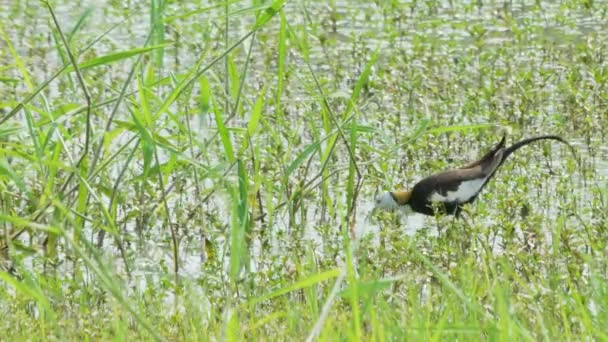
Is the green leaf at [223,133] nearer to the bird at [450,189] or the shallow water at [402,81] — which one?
the shallow water at [402,81]

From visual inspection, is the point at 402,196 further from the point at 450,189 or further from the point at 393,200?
the point at 450,189

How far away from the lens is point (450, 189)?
6.04m

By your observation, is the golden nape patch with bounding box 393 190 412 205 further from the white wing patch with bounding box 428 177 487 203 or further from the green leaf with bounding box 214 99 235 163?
the green leaf with bounding box 214 99 235 163

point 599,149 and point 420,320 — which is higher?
point 420,320

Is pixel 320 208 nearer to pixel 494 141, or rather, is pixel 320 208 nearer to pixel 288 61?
pixel 494 141

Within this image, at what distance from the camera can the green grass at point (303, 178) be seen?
378 cm

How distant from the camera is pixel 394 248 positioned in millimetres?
5180

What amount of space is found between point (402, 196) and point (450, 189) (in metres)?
0.24

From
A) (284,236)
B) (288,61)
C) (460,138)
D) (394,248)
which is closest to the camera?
(394,248)

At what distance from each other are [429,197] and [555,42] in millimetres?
2574

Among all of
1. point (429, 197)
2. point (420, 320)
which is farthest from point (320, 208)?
point (420, 320)

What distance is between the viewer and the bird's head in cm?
612

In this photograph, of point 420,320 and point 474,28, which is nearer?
point 420,320

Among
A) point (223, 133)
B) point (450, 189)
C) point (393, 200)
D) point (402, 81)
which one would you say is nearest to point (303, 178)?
point (393, 200)
